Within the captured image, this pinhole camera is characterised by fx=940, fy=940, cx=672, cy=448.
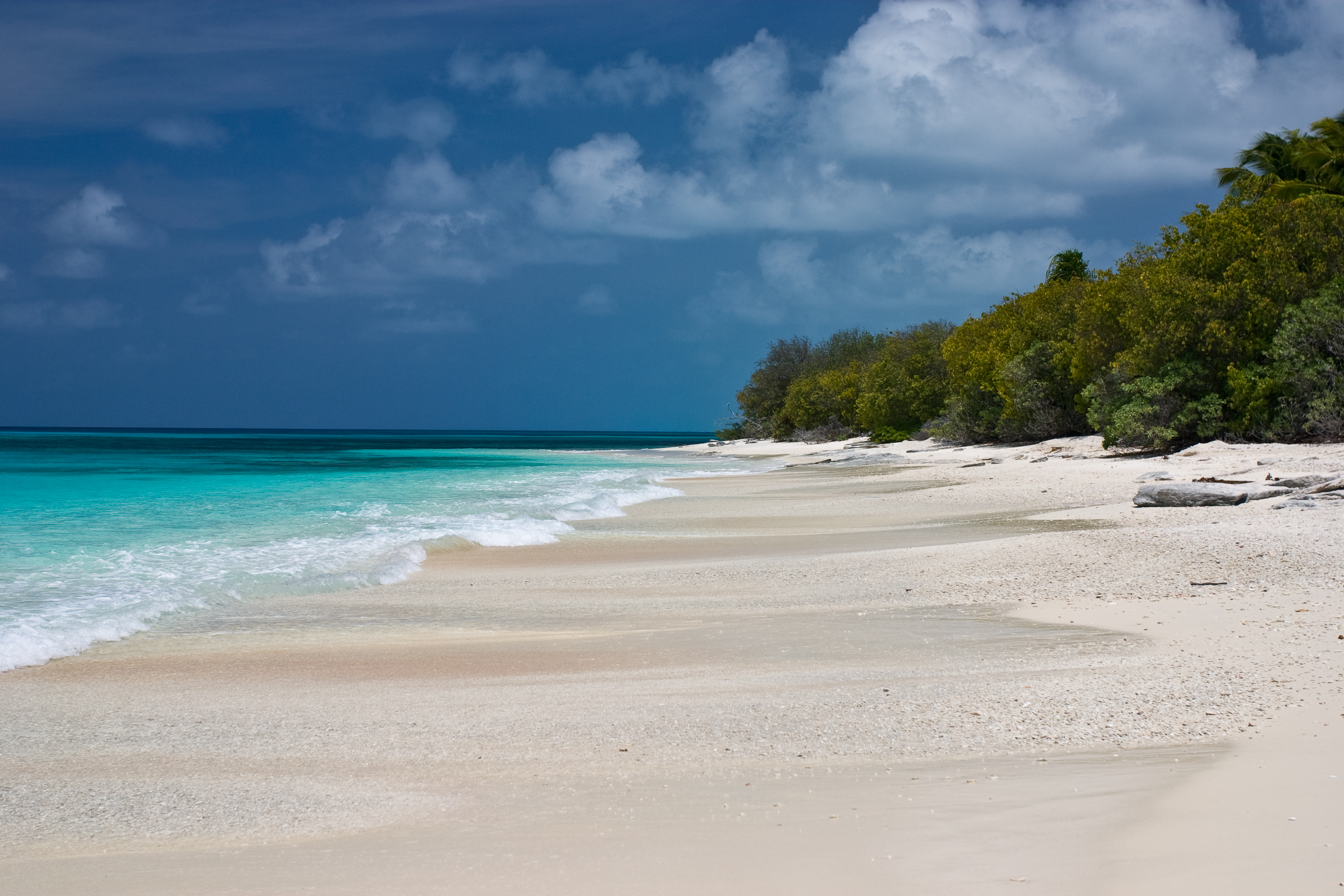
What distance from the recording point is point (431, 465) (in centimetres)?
5188

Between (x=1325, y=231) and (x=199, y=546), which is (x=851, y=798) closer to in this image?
(x=199, y=546)

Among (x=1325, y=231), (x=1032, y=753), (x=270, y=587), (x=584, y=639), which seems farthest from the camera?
(x=1325, y=231)

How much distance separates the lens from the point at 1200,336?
28.7 meters

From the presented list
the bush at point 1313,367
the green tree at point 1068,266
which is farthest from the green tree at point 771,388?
the bush at point 1313,367

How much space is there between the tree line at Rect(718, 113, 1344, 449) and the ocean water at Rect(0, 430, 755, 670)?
1479 centimetres

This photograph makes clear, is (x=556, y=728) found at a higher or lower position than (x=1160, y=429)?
lower

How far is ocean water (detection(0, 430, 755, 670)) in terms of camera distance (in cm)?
1084

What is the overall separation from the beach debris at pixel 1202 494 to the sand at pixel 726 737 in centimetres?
307

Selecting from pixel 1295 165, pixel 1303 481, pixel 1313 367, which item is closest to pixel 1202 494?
pixel 1303 481

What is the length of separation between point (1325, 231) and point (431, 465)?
41.2 meters

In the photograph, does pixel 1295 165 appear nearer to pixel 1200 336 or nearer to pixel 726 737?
pixel 1200 336

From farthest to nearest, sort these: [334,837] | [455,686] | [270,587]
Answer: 1. [270,587]
2. [455,686]
3. [334,837]

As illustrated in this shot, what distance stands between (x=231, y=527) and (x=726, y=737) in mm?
16808

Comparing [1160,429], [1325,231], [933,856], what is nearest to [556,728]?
[933,856]
